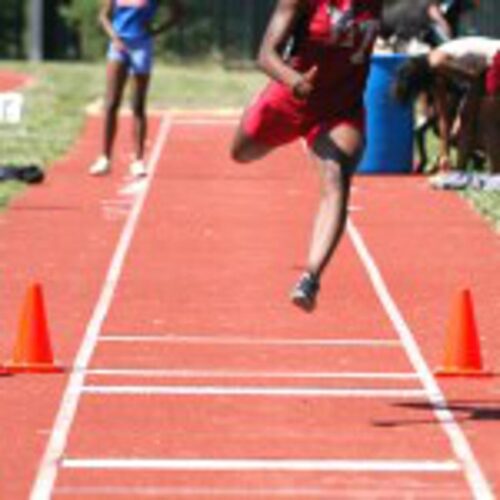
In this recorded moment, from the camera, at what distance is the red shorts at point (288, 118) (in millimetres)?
11672

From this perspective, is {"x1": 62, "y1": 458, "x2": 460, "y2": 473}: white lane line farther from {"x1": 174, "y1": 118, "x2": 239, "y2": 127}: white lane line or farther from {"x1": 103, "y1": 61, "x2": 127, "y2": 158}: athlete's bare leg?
{"x1": 174, "y1": 118, "x2": 239, "y2": 127}: white lane line

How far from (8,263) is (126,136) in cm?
1244

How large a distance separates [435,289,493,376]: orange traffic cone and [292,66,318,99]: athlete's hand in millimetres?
1190

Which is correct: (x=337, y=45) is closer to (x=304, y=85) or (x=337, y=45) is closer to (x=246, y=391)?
(x=304, y=85)

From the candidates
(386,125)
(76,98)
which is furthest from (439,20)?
(76,98)

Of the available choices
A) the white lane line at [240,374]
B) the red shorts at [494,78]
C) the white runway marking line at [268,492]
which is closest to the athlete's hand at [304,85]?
the white lane line at [240,374]

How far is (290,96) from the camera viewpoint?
11727 mm

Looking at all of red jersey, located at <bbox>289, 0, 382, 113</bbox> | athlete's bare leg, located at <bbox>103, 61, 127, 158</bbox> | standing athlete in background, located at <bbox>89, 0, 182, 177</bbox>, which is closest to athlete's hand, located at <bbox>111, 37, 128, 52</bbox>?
standing athlete in background, located at <bbox>89, 0, 182, 177</bbox>

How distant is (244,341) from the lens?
1271 cm

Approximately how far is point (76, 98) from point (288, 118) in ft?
80.0

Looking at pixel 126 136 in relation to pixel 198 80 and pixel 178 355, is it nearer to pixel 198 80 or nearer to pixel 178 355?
pixel 198 80

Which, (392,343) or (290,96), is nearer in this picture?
(290,96)

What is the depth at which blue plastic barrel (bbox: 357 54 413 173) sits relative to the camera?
2366 centimetres

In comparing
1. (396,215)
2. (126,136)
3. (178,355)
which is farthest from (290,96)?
(126,136)
